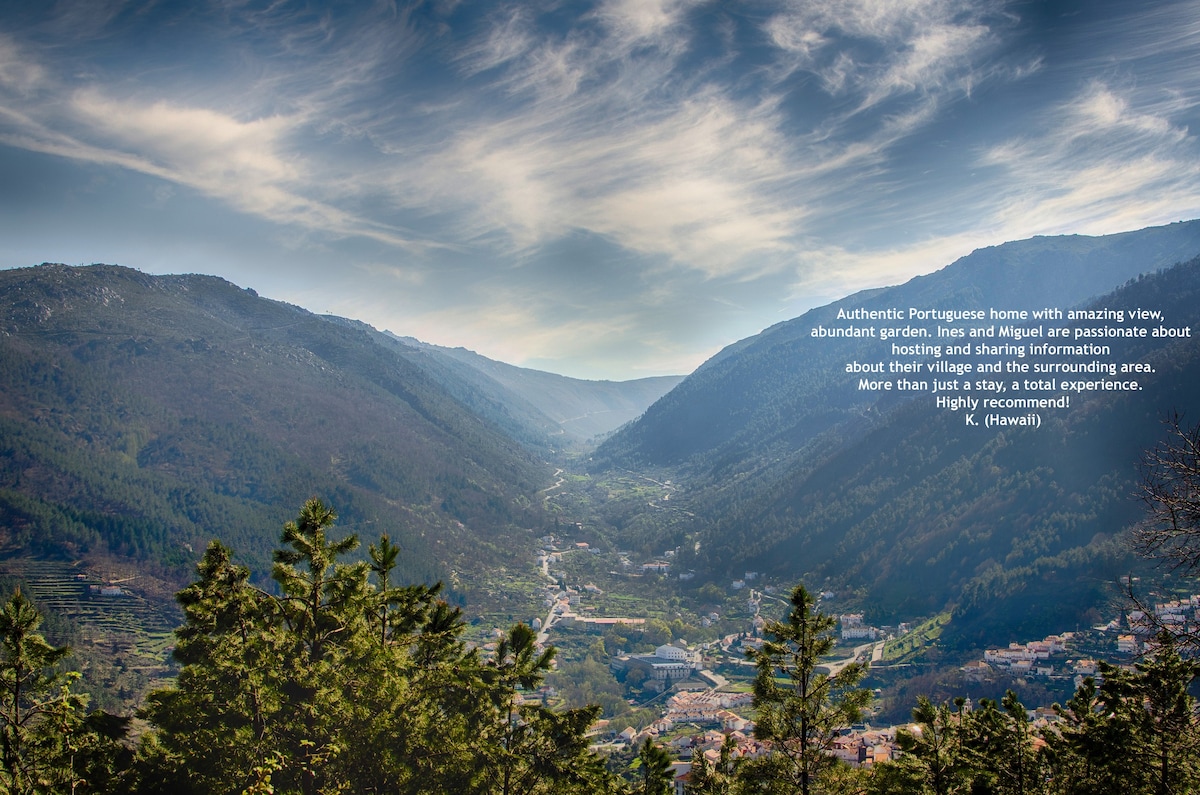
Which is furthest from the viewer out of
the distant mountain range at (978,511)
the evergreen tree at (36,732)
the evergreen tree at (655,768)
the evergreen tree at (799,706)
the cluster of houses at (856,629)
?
the cluster of houses at (856,629)

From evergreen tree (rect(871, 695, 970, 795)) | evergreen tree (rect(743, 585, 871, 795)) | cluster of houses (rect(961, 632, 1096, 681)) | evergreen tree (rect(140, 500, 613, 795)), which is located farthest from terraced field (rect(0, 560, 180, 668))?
cluster of houses (rect(961, 632, 1096, 681))

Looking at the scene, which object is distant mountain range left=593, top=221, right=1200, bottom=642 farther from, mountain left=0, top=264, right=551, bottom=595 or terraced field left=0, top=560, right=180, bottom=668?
terraced field left=0, top=560, right=180, bottom=668

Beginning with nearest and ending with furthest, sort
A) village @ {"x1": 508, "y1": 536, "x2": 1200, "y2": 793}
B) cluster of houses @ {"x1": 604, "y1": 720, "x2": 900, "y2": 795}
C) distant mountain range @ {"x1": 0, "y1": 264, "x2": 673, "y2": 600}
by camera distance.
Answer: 1. cluster of houses @ {"x1": 604, "y1": 720, "x2": 900, "y2": 795}
2. village @ {"x1": 508, "y1": 536, "x2": 1200, "y2": 793}
3. distant mountain range @ {"x1": 0, "y1": 264, "x2": 673, "y2": 600}

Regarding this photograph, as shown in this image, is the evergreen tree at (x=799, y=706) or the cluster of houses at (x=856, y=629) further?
the cluster of houses at (x=856, y=629)

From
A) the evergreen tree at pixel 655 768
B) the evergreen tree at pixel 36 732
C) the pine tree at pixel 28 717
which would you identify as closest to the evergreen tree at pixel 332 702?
the evergreen tree at pixel 36 732

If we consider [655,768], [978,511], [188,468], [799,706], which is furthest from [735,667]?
[188,468]

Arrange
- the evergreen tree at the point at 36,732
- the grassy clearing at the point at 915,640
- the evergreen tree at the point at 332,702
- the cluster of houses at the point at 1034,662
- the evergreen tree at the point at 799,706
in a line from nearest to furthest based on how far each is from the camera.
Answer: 1. the evergreen tree at the point at 36,732
2. the evergreen tree at the point at 799,706
3. the evergreen tree at the point at 332,702
4. the cluster of houses at the point at 1034,662
5. the grassy clearing at the point at 915,640

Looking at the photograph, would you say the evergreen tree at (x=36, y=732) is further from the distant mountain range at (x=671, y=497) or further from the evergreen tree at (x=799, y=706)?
the distant mountain range at (x=671, y=497)

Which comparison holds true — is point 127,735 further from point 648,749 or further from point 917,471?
point 917,471

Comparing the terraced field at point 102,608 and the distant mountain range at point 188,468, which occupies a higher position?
the distant mountain range at point 188,468

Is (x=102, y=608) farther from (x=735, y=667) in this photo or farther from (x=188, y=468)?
(x=735, y=667)
